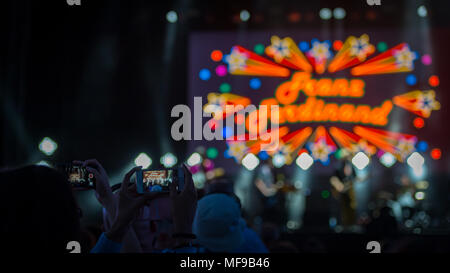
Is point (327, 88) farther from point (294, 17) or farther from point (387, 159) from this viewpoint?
point (387, 159)

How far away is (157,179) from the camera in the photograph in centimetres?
172

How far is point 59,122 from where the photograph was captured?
7.31m

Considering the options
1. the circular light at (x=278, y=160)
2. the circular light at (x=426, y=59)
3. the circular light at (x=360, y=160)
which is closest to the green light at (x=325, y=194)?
the circular light at (x=360, y=160)

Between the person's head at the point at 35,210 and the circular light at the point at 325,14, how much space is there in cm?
899

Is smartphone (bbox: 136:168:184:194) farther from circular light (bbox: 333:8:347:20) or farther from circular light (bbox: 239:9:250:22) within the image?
circular light (bbox: 333:8:347:20)

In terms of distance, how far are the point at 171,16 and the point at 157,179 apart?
774cm

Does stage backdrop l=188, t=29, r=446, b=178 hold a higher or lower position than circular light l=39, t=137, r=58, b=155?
higher

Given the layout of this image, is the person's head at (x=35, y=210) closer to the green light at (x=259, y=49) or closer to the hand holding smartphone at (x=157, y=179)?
the hand holding smartphone at (x=157, y=179)

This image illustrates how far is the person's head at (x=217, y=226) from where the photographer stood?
1.72 meters

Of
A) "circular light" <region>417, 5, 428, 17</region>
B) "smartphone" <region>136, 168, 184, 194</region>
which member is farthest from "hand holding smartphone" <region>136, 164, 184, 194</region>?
"circular light" <region>417, 5, 428, 17</region>

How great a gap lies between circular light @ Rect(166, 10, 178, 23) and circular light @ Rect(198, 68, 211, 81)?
3.69 ft

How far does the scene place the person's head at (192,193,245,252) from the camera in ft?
5.64

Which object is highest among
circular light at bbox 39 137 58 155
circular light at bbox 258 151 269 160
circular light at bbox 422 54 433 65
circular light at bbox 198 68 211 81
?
circular light at bbox 422 54 433 65
